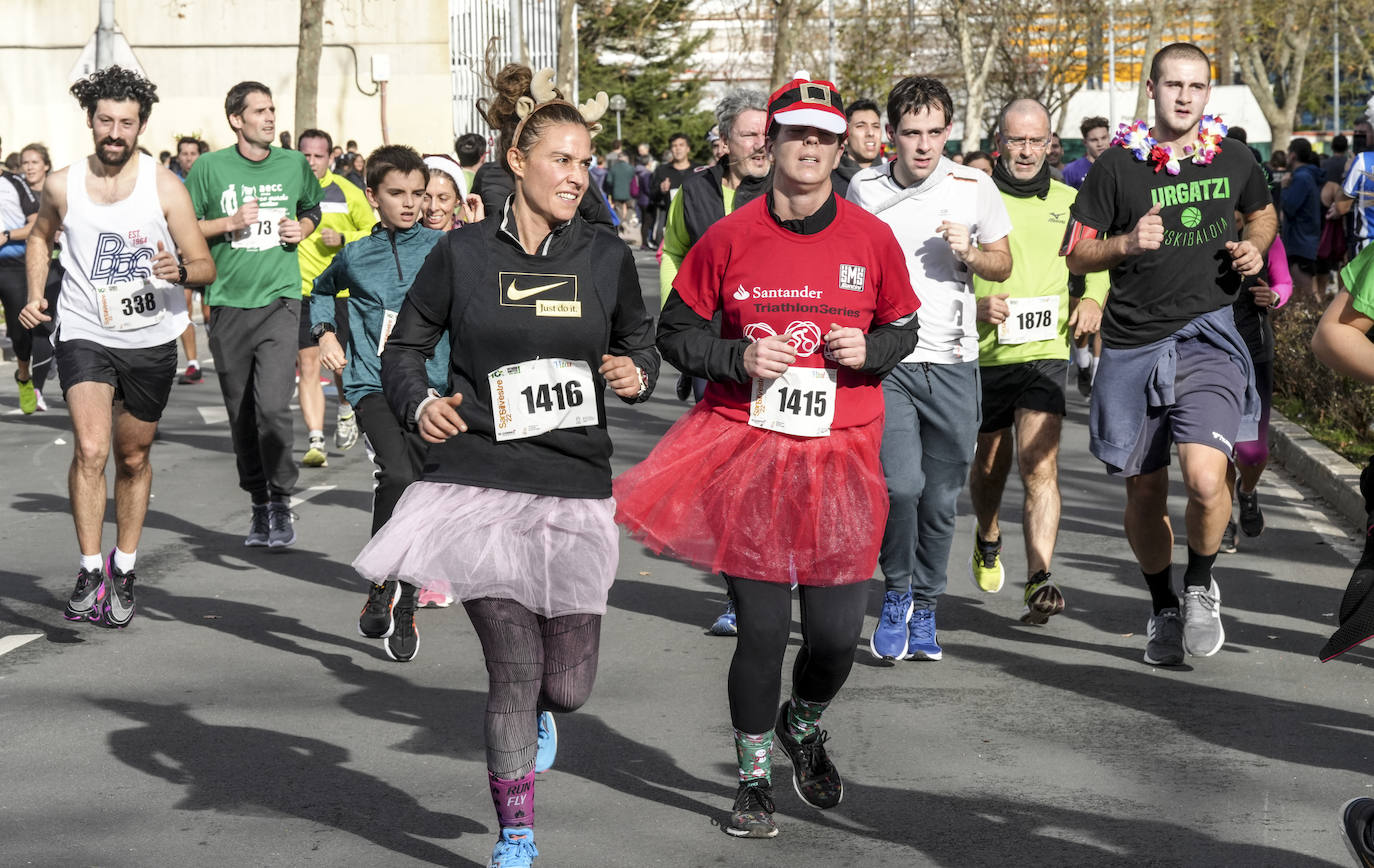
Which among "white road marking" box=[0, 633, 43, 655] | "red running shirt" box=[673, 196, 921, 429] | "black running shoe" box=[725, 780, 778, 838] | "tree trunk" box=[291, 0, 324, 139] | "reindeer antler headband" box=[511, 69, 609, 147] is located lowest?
"white road marking" box=[0, 633, 43, 655]

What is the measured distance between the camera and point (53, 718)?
6.26 meters

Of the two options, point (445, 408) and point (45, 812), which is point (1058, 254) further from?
point (45, 812)

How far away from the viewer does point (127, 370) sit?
25.1 ft

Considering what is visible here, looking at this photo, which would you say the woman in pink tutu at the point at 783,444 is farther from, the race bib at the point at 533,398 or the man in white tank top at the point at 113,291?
the man in white tank top at the point at 113,291

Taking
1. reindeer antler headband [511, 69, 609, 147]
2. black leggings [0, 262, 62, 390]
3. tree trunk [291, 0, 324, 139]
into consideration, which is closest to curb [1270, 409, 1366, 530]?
reindeer antler headband [511, 69, 609, 147]

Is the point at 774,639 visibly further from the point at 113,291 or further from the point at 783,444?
the point at 113,291

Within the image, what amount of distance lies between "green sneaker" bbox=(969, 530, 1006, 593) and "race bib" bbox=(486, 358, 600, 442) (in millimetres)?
3640

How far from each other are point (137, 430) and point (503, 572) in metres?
3.64

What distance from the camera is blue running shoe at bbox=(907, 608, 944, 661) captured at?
7055 mm

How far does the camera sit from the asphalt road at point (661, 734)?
500cm

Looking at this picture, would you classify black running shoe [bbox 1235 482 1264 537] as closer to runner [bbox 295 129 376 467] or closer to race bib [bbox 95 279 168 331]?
race bib [bbox 95 279 168 331]

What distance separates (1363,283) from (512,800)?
7.33ft

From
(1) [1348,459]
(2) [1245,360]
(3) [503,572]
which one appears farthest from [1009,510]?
(3) [503,572]

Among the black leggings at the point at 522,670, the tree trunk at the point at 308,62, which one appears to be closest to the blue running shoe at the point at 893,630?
the black leggings at the point at 522,670
